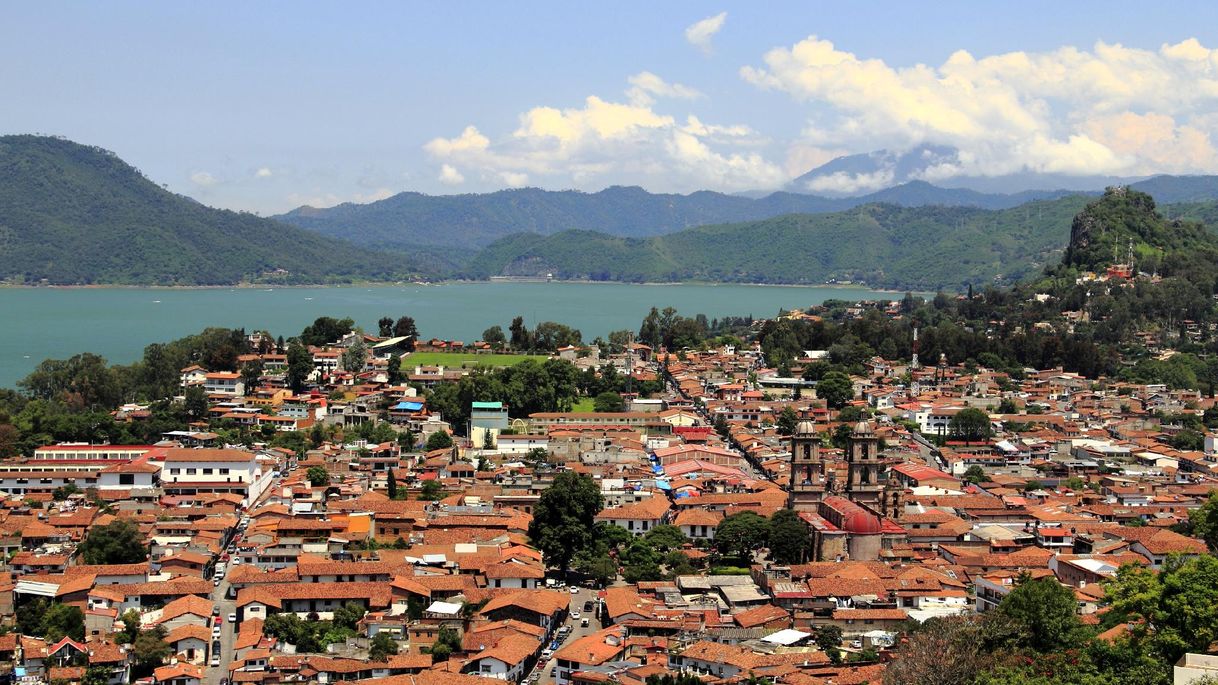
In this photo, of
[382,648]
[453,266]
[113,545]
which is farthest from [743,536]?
[453,266]

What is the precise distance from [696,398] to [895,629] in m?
21.0

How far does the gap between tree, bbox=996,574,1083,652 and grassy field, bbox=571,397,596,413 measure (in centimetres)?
2074

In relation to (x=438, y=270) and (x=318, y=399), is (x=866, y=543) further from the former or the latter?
→ (x=438, y=270)

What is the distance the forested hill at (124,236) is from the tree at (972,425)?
99.7 m

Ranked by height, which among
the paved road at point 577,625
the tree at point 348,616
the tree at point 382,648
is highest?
the tree at point 348,616

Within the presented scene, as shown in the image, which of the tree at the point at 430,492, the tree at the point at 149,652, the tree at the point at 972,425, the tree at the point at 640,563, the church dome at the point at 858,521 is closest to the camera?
the tree at the point at 149,652

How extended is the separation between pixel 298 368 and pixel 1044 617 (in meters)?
24.6

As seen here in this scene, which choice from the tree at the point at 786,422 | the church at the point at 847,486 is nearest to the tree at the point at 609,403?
the tree at the point at 786,422

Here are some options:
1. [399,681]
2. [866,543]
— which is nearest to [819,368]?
[866,543]

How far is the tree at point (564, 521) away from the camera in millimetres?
20781

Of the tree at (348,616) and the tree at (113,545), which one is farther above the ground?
the tree at (113,545)

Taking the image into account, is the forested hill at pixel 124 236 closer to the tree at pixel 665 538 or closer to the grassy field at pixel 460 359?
the grassy field at pixel 460 359

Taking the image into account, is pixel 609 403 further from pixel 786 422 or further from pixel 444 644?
pixel 444 644

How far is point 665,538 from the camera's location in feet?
71.2
